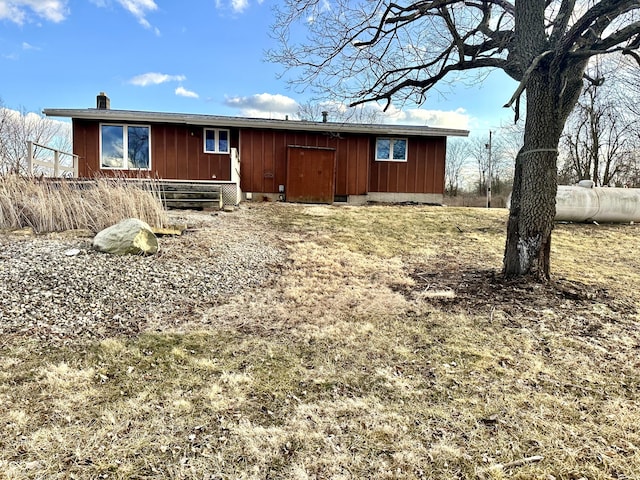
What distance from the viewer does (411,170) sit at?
1327 centimetres

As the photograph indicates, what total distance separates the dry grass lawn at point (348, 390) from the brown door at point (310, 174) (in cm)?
814

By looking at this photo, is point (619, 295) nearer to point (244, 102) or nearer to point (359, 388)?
point (359, 388)

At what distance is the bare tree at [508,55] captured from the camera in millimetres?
4086

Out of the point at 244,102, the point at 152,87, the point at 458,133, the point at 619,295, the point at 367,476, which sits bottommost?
the point at 367,476

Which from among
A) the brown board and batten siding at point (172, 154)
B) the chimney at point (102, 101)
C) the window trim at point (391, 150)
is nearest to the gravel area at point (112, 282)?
the brown board and batten siding at point (172, 154)

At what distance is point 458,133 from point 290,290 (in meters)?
10.7

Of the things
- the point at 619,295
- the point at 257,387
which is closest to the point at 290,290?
the point at 257,387

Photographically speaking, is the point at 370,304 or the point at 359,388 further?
the point at 370,304

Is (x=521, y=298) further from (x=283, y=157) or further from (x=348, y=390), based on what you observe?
(x=283, y=157)

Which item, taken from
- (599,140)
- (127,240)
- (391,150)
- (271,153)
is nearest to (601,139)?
(599,140)

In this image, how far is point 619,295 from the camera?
13.6ft

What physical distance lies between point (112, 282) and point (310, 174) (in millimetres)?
8998

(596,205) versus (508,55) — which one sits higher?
(508,55)

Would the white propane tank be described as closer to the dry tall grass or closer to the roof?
the roof
